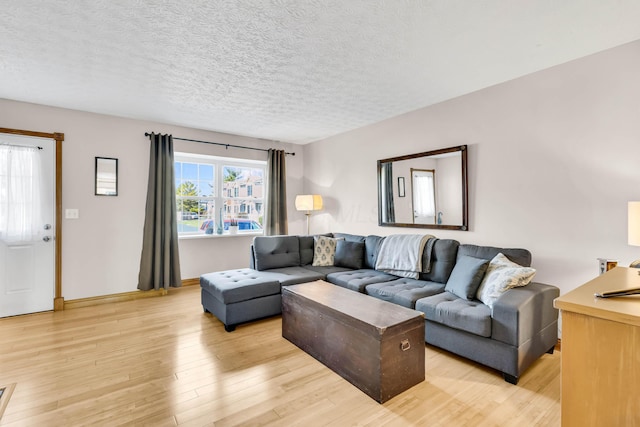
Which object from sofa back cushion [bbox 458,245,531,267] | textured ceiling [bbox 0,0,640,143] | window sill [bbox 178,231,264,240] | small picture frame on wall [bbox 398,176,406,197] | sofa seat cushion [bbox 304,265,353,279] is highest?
textured ceiling [bbox 0,0,640,143]

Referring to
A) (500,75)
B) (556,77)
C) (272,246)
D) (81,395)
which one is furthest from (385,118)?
(81,395)

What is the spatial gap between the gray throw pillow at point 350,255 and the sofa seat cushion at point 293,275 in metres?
Result: 0.45

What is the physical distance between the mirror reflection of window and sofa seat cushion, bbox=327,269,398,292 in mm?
828

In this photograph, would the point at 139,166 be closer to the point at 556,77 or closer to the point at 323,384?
the point at 323,384

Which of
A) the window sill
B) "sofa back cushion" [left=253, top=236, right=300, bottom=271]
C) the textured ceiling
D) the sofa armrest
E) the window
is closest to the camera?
the textured ceiling

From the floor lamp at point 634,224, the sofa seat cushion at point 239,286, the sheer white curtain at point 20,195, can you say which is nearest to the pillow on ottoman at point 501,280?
the floor lamp at point 634,224

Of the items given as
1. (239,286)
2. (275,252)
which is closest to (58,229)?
(239,286)

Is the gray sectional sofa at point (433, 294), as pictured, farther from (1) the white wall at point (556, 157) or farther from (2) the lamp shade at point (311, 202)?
(2) the lamp shade at point (311, 202)

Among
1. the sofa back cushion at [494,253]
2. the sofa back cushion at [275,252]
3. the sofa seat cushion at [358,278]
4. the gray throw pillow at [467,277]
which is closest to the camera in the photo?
the gray throw pillow at [467,277]

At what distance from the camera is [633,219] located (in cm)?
182

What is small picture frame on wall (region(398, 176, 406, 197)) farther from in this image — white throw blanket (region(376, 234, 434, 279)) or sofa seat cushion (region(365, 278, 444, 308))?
sofa seat cushion (region(365, 278, 444, 308))

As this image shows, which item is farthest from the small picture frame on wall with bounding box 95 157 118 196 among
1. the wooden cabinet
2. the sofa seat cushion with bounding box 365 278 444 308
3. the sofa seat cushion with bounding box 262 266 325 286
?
the wooden cabinet

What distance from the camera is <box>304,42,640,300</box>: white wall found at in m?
2.31

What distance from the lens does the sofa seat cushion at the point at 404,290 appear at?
8.82ft
